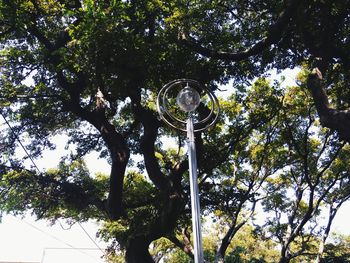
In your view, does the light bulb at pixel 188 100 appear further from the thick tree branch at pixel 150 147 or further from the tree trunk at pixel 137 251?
the tree trunk at pixel 137 251

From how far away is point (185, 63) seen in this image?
8039mm

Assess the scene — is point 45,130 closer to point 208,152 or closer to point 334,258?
point 208,152

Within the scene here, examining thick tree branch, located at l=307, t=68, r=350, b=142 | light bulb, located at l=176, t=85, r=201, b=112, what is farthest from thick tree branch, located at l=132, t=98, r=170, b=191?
light bulb, located at l=176, t=85, r=201, b=112

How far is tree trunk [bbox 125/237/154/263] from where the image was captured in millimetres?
8180

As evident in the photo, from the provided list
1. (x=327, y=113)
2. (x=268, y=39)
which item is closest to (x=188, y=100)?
(x=327, y=113)

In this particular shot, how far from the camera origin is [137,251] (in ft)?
27.0

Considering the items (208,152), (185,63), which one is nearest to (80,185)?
(208,152)

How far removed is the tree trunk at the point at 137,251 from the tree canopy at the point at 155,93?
0.09ft

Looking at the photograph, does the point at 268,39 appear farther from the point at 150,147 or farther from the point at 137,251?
the point at 137,251

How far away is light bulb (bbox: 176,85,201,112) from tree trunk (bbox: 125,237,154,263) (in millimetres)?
5385

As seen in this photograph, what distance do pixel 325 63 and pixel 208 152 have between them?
4.19 m

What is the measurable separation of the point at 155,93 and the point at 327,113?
17.5ft

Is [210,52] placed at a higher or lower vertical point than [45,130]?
lower

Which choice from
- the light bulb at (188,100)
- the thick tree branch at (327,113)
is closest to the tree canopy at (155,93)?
the thick tree branch at (327,113)
